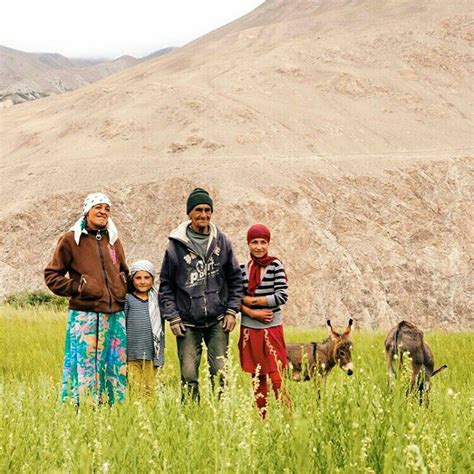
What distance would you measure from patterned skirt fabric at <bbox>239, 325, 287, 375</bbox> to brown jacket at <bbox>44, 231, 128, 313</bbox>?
4.30ft

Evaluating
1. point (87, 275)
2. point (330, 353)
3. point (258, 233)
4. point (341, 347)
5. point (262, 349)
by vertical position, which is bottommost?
point (330, 353)

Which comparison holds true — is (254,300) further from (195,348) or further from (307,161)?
(307,161)

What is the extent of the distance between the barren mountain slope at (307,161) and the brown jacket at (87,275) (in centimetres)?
1919

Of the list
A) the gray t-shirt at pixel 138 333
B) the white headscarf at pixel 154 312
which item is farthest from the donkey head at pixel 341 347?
the gray t-shirt at pixel 138 333

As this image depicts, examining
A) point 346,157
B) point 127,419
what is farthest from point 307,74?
point 127,419

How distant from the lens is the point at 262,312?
6.76m

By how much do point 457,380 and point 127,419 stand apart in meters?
6.51

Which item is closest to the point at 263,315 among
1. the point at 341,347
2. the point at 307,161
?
the point at 341,347

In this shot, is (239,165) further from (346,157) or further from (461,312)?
(461,312)

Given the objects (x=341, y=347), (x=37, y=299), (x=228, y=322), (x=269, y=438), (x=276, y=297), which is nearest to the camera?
(x=269, y=438)

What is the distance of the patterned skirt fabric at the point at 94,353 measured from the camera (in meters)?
6.68

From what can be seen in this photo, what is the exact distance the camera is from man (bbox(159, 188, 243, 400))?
680 centimetres

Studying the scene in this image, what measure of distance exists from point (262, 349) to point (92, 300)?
171 centimetres

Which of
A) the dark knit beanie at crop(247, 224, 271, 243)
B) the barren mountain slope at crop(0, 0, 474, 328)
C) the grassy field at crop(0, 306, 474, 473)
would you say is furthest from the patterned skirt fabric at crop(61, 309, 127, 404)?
the barren mountain slope at crop(0, 0, 474, 328)
